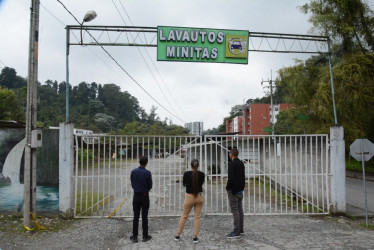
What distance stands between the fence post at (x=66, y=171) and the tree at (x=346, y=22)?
42.3 ft

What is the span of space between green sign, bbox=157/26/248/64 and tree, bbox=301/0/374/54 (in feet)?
28.5

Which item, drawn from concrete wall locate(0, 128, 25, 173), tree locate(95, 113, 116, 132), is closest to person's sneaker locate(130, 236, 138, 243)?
concrete wall locate(0, 128, 25, 173)

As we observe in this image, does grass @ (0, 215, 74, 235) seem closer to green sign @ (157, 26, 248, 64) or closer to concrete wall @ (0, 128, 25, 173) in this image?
concrete wall @ (0, 128, 25, 173)

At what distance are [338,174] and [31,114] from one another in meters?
7.52

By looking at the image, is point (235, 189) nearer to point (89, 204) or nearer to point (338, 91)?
point (89, 204)

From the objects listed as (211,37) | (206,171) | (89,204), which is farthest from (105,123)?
(206,171)

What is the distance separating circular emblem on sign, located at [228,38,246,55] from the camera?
Answer: 7660mm

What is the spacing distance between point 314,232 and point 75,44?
7262 millimetres

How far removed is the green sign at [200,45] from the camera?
7457 mm

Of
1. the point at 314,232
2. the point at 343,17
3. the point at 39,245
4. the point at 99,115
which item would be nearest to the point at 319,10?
the point at 343,17

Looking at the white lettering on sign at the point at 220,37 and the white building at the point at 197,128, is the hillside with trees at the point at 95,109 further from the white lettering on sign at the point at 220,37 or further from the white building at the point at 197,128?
the white lettering on sign at the point at 220,37

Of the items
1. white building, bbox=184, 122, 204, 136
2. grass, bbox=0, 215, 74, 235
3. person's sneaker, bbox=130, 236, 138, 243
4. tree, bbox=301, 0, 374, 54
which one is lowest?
grass, bbox=0, 215, 74, 235

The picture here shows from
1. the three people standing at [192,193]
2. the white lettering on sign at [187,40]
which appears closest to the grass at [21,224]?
the three people standing at [192,193]

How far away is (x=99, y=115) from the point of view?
78938 mm
